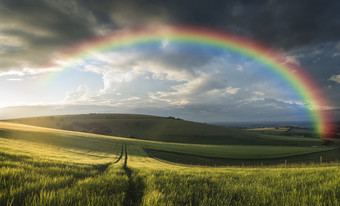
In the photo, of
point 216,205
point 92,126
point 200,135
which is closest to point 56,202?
point 216,205

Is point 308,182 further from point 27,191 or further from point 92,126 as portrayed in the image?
point 92,126

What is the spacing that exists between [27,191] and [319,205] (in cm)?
556

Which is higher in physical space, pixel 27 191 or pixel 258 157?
pixel 27 191

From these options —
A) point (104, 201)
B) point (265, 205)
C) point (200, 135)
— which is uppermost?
point (104, 201)

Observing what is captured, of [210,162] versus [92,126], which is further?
[92,126]

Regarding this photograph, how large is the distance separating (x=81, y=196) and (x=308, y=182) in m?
6.20

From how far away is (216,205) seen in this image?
3.04 m

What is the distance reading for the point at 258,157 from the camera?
1831 inches

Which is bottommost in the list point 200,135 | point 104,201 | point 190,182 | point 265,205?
point 200,135

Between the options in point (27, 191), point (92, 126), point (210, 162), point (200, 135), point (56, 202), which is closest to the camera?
point (56, 202)

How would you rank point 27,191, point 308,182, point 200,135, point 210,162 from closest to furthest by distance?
point 27,191, point 308,182, point 210,162, point 200,135

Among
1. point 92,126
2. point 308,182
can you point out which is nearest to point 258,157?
point 308,182

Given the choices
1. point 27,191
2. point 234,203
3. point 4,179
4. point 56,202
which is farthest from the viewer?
point 234,203

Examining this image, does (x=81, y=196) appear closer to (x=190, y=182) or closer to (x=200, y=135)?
(x=190, y=182)
